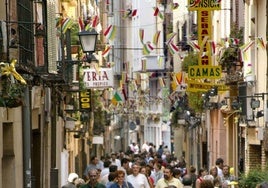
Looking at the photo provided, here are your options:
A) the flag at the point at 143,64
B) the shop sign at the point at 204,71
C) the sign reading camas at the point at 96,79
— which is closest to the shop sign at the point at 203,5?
the shop sign at the point at 204,71

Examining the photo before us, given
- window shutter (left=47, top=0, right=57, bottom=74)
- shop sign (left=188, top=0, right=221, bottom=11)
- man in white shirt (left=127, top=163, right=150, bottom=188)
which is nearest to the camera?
window shutter (left=47, top=0, right=57, bottom=74)

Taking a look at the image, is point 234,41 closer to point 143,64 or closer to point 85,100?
point 85,100

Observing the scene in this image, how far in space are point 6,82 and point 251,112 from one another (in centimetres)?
1823

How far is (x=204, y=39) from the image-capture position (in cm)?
3625

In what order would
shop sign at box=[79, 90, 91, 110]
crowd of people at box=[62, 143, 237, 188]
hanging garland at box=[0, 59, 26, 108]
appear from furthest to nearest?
shop sign at box=[79, 90, 91, 110] → crowd of people at box=[62, 143, 237, 188] → hanging garland at box=[0, 59, 26, 108]

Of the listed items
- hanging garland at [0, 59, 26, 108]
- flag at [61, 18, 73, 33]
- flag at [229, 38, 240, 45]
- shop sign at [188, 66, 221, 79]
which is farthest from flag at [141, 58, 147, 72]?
hanging garland at [0, 59, 26, 108]

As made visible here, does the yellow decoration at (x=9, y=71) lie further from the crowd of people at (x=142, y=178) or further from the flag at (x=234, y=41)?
the flag at (x=234, y=41)

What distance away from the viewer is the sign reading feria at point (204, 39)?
3238 centimetres

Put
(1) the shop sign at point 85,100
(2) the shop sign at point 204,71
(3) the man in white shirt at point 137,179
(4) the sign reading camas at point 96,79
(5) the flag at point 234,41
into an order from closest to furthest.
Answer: (3) the man in white shirt at point 137,179 → (2) the shop sign at point 204,71 → (5) the flag at point 234,41 → (4) the sign reading camas at point 96,79 → (1) the shop sign at point 85,100

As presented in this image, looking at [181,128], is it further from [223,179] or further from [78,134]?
[223,179]

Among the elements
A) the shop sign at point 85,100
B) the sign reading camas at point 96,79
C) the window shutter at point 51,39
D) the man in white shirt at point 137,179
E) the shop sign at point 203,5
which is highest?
the shop sign at point 203,5

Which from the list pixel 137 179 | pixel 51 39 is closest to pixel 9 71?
pixel 137 179

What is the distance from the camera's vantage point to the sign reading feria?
1275 inches

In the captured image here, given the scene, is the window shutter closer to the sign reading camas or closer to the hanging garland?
the hanging garland
